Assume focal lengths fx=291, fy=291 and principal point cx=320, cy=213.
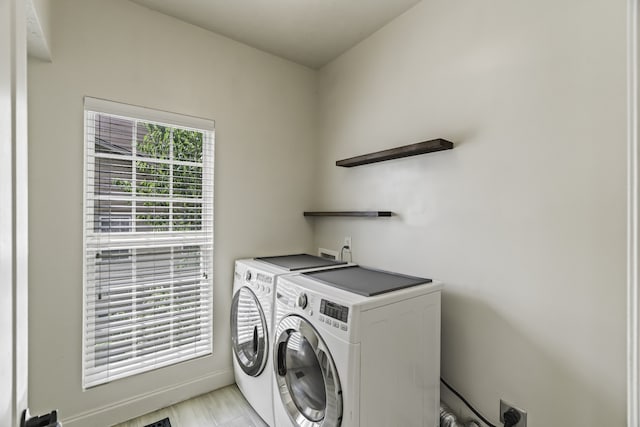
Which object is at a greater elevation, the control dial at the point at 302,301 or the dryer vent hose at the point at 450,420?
the control dial at the point at 302,301

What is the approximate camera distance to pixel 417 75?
71.5 inches

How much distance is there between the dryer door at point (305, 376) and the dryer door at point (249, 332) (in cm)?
19

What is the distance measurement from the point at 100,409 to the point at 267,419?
3.31 ft

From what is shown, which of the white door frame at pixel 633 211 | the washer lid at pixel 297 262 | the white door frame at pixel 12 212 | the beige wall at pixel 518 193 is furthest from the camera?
the washer lid at pixel 297 262

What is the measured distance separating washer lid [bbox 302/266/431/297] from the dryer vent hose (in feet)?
2.26

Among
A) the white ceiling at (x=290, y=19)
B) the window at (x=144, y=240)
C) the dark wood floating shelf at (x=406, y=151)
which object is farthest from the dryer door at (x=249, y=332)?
the white ceiling at (x=290, y=19)

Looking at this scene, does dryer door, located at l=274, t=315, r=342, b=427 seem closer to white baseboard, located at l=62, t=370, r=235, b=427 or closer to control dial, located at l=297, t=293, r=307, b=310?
control dial, located at l=297, t=293, r=307, b=310

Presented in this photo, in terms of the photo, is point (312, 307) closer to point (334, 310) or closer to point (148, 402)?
point (334, 310)

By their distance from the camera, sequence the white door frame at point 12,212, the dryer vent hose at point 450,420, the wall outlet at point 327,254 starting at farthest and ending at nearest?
1. the wall outlet at point 327,254
2. the dryer vent hose at point 450,420
3. the white door frame at point 12,212

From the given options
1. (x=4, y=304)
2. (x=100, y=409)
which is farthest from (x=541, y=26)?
(x=100, y=409)

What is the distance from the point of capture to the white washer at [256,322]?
1705 mm

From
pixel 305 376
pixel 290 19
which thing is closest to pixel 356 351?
pixel 305 376

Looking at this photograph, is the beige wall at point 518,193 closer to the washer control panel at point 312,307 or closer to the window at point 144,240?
the washer control panel at point 312,307

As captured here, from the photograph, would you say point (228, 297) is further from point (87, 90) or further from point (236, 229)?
point (87, 90)
